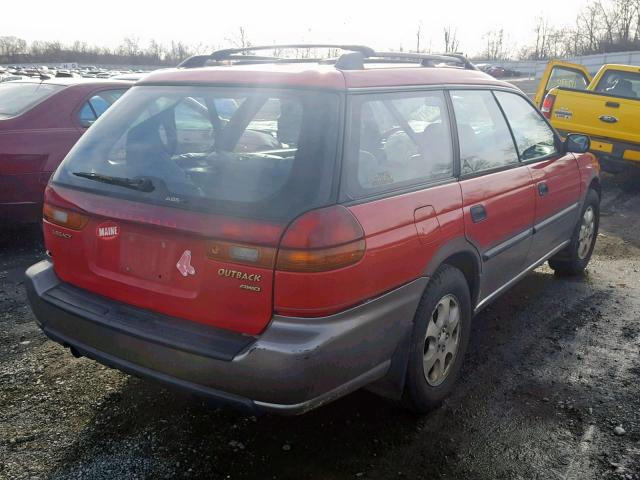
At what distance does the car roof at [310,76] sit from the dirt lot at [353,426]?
1689 millimetres

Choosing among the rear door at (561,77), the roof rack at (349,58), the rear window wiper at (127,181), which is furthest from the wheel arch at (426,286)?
the rear door at (561,77)

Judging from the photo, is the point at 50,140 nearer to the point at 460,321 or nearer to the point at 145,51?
the point at 460,321

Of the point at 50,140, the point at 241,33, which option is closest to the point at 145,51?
the point at 241,33

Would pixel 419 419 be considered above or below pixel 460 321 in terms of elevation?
below

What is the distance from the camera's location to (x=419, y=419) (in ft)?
10.1

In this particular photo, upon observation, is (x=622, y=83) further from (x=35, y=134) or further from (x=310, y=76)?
(x=310, y=76)

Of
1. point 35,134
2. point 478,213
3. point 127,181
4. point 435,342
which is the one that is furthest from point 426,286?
point 35,134

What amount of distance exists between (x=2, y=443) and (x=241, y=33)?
41426mm

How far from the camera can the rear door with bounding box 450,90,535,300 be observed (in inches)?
128

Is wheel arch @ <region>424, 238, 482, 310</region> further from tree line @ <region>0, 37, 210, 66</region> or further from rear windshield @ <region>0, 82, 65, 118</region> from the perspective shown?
tree line @ <region>0, 37, 210, 66</region>

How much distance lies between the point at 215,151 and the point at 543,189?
2398 mm

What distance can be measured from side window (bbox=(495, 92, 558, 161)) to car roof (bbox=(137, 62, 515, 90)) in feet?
2.76

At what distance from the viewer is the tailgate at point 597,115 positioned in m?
8.74

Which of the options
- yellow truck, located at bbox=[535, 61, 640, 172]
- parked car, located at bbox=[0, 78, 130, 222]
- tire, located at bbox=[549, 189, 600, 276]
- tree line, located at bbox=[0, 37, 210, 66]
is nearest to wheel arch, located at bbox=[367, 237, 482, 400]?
tire, located at bbox=[549, 189, 600, 276]
